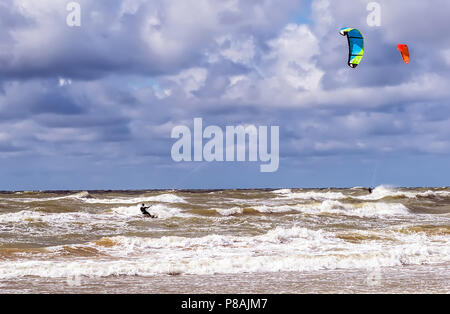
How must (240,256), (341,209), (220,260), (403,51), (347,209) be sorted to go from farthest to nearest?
(347,209) → (341,209) → (403,51) → (240,256) → (220,260)

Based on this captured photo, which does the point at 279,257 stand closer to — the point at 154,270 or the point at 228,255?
the point at 228,255

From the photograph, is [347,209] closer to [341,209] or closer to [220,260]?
[341,209]

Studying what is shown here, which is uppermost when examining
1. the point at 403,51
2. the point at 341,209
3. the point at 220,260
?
the point at 403,51

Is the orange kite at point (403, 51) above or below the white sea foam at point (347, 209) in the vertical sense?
above

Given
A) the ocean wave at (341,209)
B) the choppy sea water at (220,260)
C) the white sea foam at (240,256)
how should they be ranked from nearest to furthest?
the choppy sea water at (220,260) < the white sea foam at (240,256) < the ocean wave at (341,209)

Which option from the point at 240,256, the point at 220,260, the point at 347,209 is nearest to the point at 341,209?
the point at 347,209

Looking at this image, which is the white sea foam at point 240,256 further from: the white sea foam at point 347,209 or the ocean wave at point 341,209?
the white sea foam at point 347,209

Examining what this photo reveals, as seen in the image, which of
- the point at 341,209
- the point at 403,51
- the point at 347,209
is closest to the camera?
the point at 403,51

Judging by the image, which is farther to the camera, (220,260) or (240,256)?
(240,256)

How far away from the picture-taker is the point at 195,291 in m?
10.7

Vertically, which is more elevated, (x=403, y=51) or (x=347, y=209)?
(x=403, y=51)

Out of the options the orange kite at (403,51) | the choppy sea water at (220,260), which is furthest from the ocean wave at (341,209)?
the orange kite at (403,51)

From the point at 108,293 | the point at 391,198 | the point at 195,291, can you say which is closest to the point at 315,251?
the point at 195,291
